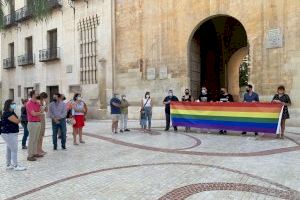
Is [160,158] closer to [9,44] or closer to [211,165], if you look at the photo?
[211,165]

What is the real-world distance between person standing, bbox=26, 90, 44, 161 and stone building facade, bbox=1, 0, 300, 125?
9.63 meters

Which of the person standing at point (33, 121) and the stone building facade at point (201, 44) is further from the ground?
the stone building facade at point (201, 44)

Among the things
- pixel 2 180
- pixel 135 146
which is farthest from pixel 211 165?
pixel 2 180

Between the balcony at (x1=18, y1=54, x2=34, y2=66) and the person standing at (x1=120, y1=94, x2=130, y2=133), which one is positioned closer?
the person standing at (x1=120, y1=94, x2=130, y2=133)

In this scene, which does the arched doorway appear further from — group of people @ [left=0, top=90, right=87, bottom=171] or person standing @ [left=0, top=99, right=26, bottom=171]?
→ person standing @ [left=0, top=99, right=26, bottom=171]

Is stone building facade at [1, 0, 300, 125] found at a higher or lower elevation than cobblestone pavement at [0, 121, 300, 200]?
higher

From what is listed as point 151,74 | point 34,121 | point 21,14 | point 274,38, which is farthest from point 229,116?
point 21,14

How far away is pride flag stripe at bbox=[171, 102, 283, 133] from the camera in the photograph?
11820mm

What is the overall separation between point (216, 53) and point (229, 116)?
1094 cm

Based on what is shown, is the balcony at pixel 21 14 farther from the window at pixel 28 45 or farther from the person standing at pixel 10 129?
the person standing at pixel 10 129

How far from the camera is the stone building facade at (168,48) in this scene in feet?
49.0

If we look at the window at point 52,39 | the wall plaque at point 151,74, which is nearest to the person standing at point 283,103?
the wall plaque at point 151,74

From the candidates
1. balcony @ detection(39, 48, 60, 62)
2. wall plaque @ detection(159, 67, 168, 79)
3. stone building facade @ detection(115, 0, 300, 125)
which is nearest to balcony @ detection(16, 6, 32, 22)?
balcony @ detection(39, 48, 60, 62)

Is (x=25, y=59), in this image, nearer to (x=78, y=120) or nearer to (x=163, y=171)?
(x=78, y=120)
